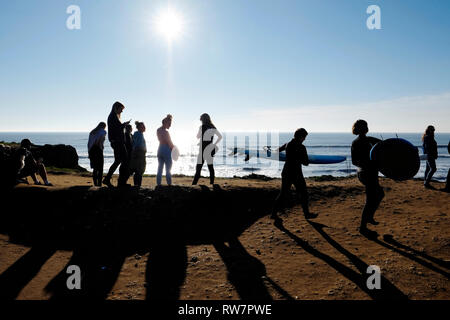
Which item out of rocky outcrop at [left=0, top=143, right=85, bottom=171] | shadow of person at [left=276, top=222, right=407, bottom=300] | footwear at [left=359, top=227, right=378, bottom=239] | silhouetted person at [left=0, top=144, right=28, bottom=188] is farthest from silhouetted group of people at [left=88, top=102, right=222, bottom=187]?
rocky outcrop at [left=0, top=143, right=85, bottom=171]

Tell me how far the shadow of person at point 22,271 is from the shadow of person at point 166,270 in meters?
1.87

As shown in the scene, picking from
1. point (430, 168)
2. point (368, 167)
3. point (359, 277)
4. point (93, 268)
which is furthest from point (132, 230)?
point (430, 168)

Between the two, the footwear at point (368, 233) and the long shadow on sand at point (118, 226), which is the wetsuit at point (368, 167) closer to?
the footwear at point (368, 233)

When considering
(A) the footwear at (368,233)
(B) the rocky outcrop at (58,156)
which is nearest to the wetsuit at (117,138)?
(A) the footwear at (368,233)

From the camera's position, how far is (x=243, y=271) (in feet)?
15.7

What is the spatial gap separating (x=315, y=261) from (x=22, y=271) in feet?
16.6

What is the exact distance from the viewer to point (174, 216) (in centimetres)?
726

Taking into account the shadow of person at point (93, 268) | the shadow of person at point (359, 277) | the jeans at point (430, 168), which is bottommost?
the shadow of person at point (93, 268)

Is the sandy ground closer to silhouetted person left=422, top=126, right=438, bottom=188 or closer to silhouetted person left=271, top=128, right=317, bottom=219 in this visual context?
silhouetted person left=271, top=128, right=317, bottom=219

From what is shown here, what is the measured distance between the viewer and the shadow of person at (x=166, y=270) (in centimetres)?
417

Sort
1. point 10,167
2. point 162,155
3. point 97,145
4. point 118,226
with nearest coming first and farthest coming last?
point 118,226, point 10,167, point 97,145, point 162,155

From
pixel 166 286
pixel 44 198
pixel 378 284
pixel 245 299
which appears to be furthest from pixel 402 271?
pixel 44 198

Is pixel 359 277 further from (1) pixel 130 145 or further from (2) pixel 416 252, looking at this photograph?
(1) pixel 130 145
